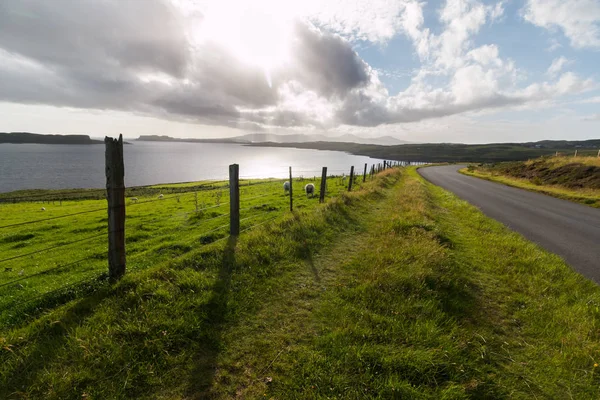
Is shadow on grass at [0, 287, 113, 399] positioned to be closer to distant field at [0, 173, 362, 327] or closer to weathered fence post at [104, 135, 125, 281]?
weathered fence post at [104, 135, 125, 281]

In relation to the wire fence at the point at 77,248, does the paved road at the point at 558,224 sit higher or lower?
higher

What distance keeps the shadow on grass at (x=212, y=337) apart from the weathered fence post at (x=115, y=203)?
6.81ft

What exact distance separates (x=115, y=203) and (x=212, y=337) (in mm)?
3291

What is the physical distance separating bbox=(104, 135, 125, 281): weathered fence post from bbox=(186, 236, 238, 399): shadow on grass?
2076 mm

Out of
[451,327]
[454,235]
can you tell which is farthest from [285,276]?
[454,235]

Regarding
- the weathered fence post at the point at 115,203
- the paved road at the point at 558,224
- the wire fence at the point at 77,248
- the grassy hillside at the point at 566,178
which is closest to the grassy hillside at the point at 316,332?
the weathered fence post at the point at 115,203

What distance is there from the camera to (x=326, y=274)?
6547 millimetres

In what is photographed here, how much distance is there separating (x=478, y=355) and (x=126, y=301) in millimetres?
5853

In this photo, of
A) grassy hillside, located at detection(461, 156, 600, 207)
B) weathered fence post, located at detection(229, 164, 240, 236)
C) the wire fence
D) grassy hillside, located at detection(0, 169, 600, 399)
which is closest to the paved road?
grassy hillside, located at detection(0, 169, 600, 399)

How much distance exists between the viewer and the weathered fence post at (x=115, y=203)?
16.8ft

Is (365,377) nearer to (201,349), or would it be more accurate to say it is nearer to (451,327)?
(451,327)

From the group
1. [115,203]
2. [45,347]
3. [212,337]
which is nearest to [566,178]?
[212,337]

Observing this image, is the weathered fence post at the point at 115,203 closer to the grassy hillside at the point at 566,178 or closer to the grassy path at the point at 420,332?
the grassy path at the point at 420,332

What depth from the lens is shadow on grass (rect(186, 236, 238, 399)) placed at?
134 inches
